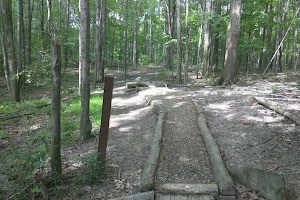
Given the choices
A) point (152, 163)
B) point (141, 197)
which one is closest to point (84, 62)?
point (152, 163)

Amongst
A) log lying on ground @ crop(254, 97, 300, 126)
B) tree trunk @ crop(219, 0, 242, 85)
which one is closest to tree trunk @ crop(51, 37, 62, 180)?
log lying on ground @ crop(254, 97, 300, 126)

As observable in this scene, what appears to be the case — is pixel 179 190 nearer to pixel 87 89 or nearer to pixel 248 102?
pixel 87 89

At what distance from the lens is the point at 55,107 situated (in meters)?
3.27

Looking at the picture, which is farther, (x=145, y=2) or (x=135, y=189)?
(x=145, y=2)

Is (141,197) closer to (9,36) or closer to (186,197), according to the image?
(186,197)

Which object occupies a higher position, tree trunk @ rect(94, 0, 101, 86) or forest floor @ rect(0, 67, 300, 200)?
tree trunk @ rect(94, 0, 101, 86)

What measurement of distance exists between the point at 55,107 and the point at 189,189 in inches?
98.0

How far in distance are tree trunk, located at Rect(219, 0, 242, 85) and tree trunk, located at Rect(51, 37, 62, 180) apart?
9.57 metres

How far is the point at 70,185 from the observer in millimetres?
3340

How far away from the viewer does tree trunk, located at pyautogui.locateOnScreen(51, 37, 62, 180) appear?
3.09 meters

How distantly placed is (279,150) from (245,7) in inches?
537

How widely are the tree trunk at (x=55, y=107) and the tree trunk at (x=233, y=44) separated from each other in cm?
957

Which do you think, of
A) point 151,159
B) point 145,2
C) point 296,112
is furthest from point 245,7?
point 145,2

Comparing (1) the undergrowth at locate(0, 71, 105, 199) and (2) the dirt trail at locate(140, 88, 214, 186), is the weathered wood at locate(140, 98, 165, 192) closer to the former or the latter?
(2) the dirt trail at locate(140, 88, 214, 186)
